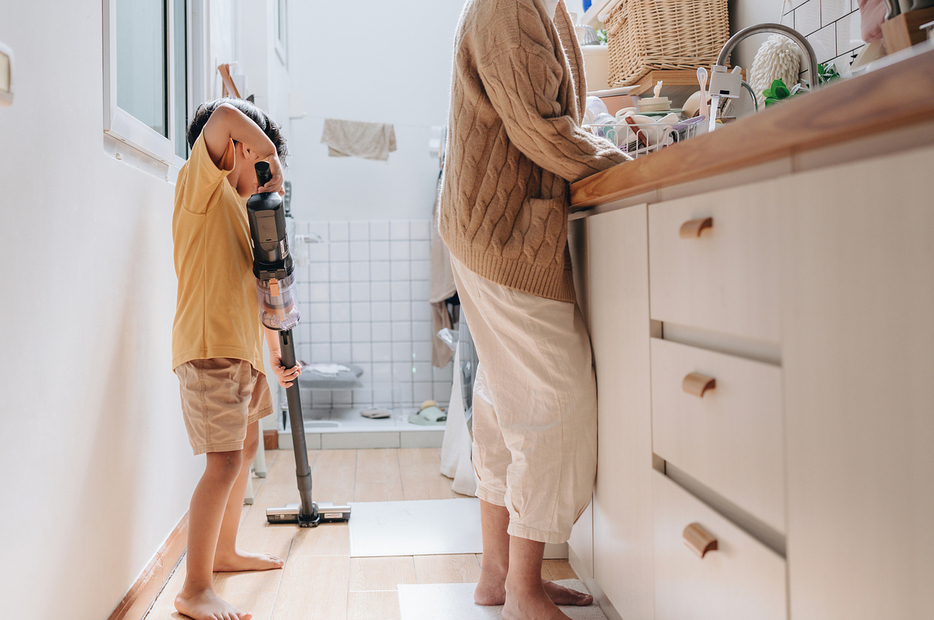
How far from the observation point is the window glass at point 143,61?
1.55 meters

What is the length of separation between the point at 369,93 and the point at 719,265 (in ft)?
12.2

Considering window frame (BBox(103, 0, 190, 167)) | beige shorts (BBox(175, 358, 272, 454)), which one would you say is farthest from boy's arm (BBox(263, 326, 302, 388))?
window frame (BBox(103, 0, 190, 167))

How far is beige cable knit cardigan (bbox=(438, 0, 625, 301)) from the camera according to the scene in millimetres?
1128

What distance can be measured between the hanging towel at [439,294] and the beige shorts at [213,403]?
2.29m

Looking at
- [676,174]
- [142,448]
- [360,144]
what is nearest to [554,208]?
[676,174]

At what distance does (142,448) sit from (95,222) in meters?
0.54

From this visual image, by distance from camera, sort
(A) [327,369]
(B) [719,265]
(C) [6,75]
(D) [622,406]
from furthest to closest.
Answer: (A) [327,369] < (D) [622,406] < (C) [6,75] < (B) [719,265]

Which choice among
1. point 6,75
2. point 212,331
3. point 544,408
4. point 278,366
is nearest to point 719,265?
point 544,408

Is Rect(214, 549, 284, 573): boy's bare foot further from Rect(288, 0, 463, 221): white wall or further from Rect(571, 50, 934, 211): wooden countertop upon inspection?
Rect(288, 0, 463, 221): white wall

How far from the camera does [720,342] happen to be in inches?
31.9

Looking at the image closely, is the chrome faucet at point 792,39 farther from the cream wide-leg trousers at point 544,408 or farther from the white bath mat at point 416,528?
the white bath mat at point 416,528

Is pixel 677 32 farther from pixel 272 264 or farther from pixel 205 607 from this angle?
pixel 205 607

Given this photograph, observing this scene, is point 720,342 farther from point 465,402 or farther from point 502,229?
point 465,402

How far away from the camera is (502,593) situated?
1.46m
